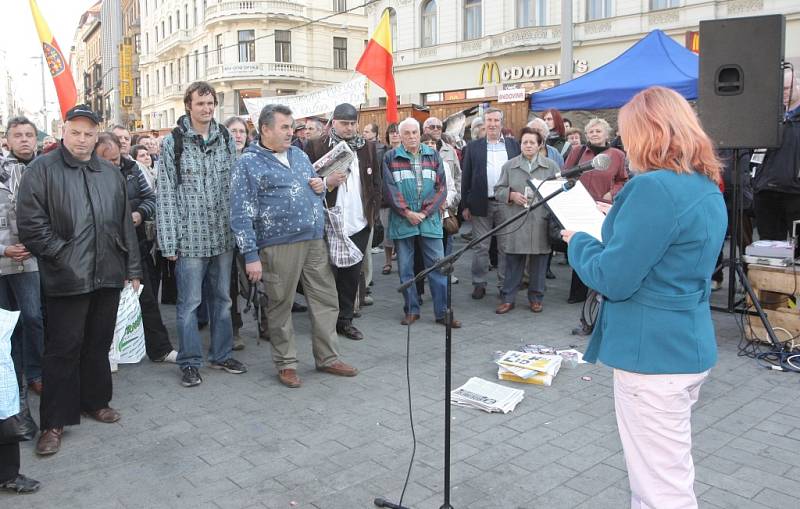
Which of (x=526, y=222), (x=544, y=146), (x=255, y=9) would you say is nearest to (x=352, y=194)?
(x=526, y=222)

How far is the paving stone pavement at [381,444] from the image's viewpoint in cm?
347

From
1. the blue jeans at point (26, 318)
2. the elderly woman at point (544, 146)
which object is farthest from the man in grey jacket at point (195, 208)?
the elderly woman at point (544, 146)

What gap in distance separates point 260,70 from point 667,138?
42.1 metres

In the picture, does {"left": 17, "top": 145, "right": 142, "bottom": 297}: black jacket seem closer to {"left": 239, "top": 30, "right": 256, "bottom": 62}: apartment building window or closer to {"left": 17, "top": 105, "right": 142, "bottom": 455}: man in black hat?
{"left": 17, "top": 105, "right": 142, "bottom": 455}: man in black hat

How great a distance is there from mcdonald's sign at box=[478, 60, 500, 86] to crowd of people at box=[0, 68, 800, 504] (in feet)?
73.7

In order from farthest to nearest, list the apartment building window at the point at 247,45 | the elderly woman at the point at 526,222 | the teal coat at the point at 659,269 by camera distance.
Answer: the apartment building window at the point at 247,45 < the elderly woman at the point at 526,222 < the teal coat at the point at 659,269

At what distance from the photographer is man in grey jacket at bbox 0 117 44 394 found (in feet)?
14.6

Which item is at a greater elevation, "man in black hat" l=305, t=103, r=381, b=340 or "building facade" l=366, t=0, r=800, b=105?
"building facade" l=366, t=0, r=800, b=105

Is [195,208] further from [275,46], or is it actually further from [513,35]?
[275,46]

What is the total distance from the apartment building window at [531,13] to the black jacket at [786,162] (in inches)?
899

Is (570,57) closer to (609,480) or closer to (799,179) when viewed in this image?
(799,179)

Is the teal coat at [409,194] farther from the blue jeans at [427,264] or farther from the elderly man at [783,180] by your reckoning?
the elderly man at [783,180]

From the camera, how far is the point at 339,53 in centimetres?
4412

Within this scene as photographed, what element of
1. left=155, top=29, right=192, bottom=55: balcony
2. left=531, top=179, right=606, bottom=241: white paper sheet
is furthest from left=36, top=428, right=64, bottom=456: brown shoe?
left=155, top=29, right=192, bottom=55: balcony
